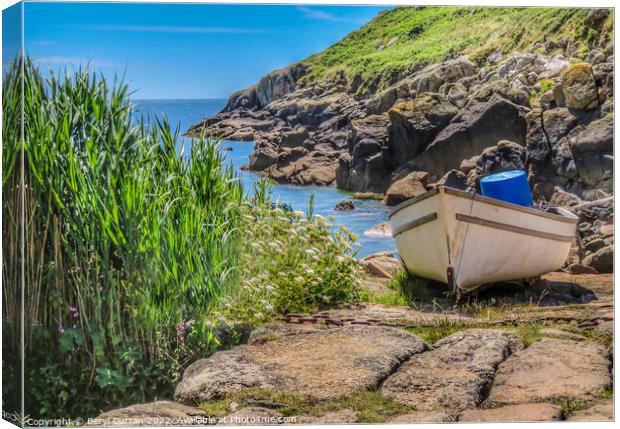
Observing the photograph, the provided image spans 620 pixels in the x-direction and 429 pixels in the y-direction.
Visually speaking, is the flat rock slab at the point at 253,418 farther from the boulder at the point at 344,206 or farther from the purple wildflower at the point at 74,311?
the boulder at the point at 344,206

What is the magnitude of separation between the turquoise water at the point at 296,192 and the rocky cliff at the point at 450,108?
84 millimetres

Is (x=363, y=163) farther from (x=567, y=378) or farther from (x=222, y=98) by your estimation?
(x=567, y=378)

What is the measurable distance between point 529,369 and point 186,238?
8.66ft

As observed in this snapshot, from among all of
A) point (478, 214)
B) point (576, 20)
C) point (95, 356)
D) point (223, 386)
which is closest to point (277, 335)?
point (223, 386)

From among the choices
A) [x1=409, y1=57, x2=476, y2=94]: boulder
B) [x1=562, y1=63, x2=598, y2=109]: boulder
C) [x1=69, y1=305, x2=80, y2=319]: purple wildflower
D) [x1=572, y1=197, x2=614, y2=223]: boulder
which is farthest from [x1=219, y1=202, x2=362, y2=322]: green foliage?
[x1=562, y1=63, x2=598, y2=109]: boulder

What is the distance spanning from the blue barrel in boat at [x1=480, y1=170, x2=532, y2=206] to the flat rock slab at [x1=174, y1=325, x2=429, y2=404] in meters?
1.35

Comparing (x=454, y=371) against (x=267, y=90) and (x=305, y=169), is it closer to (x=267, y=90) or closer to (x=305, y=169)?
(x=305, y=169)

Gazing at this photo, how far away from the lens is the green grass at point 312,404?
304 inches

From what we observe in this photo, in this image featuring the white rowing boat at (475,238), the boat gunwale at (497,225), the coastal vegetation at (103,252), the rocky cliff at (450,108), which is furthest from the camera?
the boat gunwale at (497,225)

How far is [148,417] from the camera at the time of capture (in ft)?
25.2

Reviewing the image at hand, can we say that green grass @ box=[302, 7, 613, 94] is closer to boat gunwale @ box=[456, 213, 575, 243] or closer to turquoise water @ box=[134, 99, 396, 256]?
turquoise water @ box=[134, 99, 396, 256]

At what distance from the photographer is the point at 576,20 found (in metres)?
8.30

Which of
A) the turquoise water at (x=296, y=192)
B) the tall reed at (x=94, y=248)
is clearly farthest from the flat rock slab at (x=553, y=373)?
the tall reed at (x=94, y=248)

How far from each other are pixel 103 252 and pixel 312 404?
179cm
